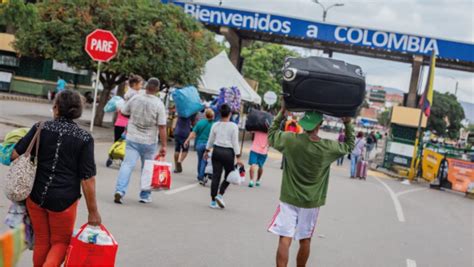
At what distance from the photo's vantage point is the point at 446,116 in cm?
9375

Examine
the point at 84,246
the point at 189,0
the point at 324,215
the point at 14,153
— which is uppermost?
the point at 189,0

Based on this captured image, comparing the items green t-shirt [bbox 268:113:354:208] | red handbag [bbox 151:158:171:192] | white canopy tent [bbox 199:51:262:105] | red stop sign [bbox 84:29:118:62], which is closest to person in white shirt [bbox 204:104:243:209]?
red handbag [bbox 151:158:171:192]

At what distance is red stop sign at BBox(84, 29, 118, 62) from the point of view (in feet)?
62.8

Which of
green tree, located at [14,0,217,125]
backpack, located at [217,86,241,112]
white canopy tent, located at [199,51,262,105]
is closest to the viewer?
backpack, located at [217,86,241,112]

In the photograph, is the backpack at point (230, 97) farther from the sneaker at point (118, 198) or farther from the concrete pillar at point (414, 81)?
the concrete pillar at point (414, 81)

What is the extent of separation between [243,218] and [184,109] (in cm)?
598

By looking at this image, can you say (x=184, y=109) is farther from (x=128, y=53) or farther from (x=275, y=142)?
(x=275, y=142)

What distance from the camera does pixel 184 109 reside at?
1602 centimetres

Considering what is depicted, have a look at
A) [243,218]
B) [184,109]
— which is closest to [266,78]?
[184,109]

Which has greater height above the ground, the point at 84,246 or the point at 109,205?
the point at 84,246

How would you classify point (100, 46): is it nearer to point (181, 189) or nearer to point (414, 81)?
point (181, 189)

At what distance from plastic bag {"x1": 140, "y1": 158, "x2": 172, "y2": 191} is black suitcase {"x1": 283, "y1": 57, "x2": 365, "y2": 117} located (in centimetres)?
412

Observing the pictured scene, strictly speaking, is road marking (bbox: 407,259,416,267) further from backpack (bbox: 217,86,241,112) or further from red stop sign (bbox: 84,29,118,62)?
red stop sign (bbox: 84,29,118,62)

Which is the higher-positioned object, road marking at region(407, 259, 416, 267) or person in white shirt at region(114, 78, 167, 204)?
person in white shirt at region(114, 78, 167, 204)
